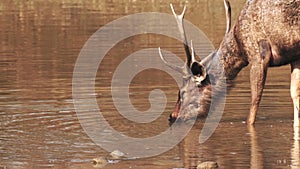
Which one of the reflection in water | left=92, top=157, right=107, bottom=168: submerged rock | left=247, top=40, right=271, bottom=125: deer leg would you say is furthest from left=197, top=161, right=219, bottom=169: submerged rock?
left=247, top=40, right=271, bottom=125: deer leg

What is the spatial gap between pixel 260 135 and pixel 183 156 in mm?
1596

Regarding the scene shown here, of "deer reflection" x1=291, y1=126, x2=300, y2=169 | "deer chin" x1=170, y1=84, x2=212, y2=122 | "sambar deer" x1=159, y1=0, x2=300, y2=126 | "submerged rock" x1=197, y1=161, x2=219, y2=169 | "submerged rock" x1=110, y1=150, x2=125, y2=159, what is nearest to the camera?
"submerged rock" x1=197, y1=161, x2=219, y2=169

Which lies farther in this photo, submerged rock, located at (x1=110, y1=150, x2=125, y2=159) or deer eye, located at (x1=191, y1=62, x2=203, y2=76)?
deer eye, located at (x1=191, y1=62, x2=203, y2=76)

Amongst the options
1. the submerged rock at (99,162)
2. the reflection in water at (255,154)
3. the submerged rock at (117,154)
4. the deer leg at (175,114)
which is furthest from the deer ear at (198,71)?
the submerged rock at (99,162)

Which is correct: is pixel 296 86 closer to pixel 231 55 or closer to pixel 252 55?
pixel 252 55

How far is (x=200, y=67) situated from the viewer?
12.9m

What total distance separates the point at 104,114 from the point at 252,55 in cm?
217

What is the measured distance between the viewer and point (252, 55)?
1264cm

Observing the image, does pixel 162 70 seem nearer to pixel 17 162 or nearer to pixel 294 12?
pixel 294 12

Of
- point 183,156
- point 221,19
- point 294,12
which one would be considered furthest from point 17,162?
point 221,19

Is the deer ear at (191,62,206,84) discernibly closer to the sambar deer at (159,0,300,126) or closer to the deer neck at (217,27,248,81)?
the sambar deer at (159,0,300,126)

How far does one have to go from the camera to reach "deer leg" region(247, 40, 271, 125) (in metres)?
12.5

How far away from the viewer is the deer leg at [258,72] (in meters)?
12.5

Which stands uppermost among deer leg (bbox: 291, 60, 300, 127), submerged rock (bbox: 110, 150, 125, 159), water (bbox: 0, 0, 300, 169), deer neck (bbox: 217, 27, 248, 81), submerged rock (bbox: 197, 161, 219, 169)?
deer neck (bbox: 217, 27, 248, 81)
